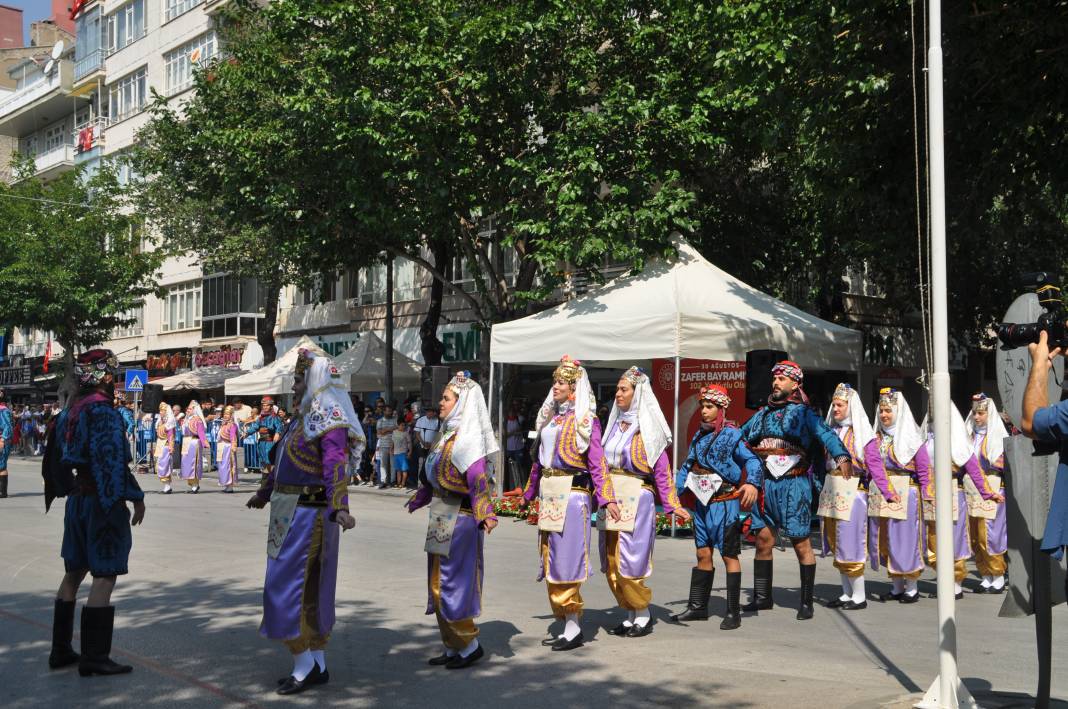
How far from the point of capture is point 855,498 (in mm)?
10008

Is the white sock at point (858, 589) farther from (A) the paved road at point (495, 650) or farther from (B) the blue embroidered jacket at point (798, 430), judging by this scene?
(B) the blue embroidered jacket at point (798, 430)

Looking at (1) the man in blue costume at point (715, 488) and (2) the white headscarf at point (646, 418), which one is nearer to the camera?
(2) the white headscarf at point (646, 418)

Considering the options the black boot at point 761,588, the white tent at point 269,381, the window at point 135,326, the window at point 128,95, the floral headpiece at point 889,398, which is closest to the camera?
the black boot at point 761,588

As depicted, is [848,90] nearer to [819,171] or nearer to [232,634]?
[819,171]

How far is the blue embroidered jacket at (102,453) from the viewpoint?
678 centimetres

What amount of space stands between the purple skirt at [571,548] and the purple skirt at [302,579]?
5.94ft

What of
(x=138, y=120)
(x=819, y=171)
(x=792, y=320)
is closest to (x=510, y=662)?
(x=792, y=320)

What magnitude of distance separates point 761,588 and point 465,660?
3.32 m

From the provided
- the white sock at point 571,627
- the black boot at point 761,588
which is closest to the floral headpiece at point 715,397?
the black boot at point 761,588

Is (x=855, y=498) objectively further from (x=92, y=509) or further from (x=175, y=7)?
(x=175, y=7)

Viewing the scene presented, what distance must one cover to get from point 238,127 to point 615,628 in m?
16.5

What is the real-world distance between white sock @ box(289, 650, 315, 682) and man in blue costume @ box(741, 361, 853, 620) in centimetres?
413

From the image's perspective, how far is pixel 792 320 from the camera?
16.2 meters

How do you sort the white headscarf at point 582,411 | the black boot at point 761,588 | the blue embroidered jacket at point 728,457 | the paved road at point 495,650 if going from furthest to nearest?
1. the black boot at point 761,588
2. the blue embroidered jacket at point 728,457
3. the white headscarf at point 582,411
4. the paved road at point 495,650
